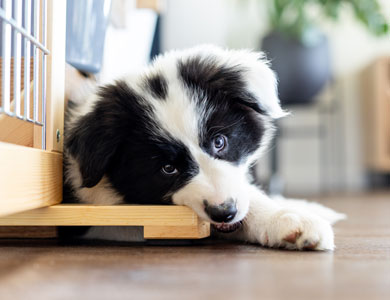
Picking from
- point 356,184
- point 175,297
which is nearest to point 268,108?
point 175,297

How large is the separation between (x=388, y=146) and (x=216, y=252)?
5.07 metres

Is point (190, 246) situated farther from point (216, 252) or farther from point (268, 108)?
point (268, 108)

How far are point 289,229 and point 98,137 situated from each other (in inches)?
28.7

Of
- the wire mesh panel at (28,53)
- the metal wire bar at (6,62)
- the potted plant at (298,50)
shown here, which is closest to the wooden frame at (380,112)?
the potted plant at (298,50)

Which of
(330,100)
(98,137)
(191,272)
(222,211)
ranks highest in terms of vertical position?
(330,100)

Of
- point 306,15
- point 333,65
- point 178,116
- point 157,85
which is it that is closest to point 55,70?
point 157,85

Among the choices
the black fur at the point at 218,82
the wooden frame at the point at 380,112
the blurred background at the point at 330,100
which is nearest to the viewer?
the black fur at the point at 218,82

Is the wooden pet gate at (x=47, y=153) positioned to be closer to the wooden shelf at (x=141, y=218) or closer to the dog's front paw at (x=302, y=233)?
the wooden shelf at (x=141, y=218)

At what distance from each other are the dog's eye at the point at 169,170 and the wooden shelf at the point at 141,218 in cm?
13

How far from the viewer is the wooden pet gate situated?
1.62m

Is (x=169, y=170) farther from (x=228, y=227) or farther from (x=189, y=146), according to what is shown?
(x=228, y=227)

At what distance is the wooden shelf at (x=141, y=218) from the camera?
1.75m

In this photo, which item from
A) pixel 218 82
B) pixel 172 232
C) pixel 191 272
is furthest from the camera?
pixel 218 82

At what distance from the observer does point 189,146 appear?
70.3 inches
